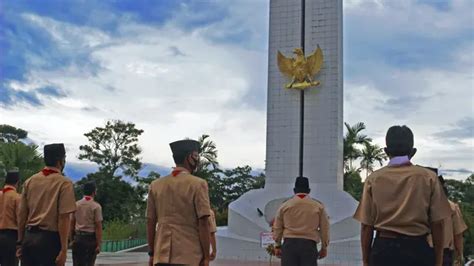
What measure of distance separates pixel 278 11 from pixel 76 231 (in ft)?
46.0

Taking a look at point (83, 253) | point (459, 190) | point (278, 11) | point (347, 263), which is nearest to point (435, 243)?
point (83, 253)

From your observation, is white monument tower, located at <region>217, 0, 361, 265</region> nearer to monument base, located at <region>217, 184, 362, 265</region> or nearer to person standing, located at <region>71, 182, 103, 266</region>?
monument base, located at <region>217, 184, 362, 265</region>

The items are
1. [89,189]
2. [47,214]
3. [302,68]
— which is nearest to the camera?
[47,214]

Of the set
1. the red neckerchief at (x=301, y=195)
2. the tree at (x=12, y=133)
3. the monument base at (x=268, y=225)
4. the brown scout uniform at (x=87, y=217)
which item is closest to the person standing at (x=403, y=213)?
the red neckerchief at (x=301, y=195)

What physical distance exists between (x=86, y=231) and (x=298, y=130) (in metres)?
12.7

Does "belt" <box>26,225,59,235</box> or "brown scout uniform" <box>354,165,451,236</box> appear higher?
"brown scout uniform" <box>354,165,451,236</box>

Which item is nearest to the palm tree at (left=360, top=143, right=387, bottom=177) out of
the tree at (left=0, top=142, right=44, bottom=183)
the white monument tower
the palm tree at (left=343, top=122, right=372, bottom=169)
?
the palm tree at (left=343, top=122, right=372, bottom=169)

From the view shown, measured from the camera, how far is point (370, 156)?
2769 cm

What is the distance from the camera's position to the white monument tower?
17734 mm

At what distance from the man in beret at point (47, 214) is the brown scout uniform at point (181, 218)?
0.75m

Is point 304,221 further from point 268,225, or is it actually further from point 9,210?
point 268,225

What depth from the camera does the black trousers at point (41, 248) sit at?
172 inches

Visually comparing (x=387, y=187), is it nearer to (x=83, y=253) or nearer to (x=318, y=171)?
(x=83, y=253)

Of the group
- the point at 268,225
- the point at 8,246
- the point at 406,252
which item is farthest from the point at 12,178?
the point at 268,225
